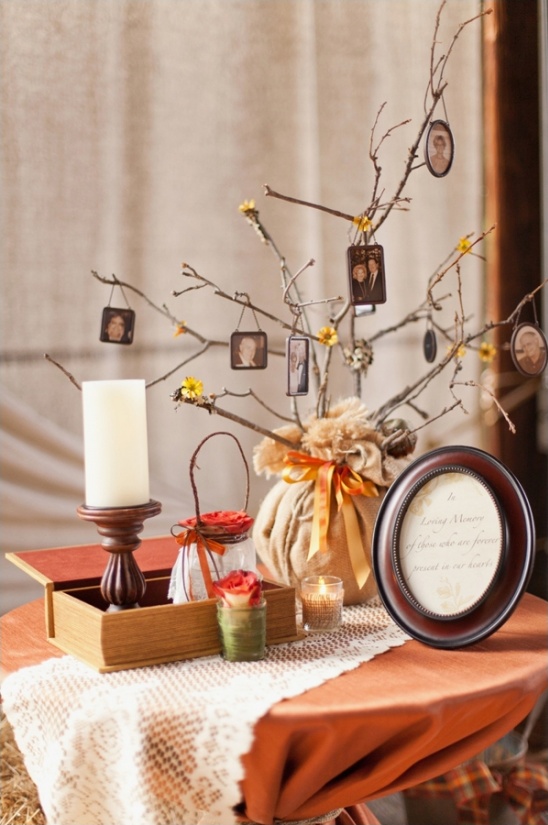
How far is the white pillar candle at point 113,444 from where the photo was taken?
3.50 ft

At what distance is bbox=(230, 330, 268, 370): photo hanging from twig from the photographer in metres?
1.27

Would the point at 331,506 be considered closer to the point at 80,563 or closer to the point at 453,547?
the point at 453,547

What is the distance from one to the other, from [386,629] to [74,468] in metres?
0.93

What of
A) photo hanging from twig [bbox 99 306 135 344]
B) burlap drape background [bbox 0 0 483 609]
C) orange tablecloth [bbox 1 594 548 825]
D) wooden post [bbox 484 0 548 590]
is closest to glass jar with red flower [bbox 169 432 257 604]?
orange tablecloth [bbox 1 594 548 825]

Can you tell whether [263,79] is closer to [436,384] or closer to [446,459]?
[436,384]

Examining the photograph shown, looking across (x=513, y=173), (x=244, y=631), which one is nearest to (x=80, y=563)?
(x=244, y=631)

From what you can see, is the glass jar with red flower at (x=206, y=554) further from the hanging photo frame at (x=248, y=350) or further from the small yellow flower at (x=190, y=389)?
the hanging photo frame at (x=248, y=350)

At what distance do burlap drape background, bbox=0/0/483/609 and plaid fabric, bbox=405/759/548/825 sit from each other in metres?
0.72

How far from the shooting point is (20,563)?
129cm

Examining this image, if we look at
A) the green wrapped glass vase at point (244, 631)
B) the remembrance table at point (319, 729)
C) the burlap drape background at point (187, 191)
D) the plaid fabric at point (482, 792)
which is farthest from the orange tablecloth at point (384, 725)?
the burlap drape background at point (187, 191)

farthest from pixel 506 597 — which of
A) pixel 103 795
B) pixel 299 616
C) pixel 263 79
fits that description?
pixel 263 79

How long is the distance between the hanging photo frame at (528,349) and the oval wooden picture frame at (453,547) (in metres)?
0.28

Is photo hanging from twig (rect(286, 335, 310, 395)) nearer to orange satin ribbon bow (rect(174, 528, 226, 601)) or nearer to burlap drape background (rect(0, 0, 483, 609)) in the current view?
orange satin ribbon bow (rect(174, 528, 226, 601))

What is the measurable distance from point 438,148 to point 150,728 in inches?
33.6
